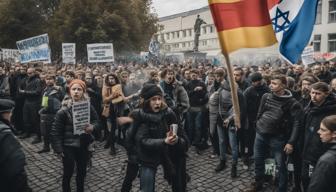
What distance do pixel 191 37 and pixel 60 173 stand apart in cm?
7146

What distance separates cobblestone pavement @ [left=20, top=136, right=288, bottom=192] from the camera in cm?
543

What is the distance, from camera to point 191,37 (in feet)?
247

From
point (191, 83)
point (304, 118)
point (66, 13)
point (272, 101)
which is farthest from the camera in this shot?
point (66, 13)

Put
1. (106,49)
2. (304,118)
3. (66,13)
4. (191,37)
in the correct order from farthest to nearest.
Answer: (191,37), (66,13), (106,49), (304,118)

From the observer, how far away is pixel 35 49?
1190 cm

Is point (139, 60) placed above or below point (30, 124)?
above

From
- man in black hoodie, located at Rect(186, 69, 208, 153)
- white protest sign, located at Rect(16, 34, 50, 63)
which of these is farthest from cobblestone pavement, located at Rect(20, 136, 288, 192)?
white protest sign, located at Rect(16, 34, 50, 63)

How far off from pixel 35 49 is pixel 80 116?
845 centimetres

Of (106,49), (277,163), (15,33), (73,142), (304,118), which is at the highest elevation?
(15,33)

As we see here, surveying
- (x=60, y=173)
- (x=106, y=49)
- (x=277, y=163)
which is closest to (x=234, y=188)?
(x=277, y=163)

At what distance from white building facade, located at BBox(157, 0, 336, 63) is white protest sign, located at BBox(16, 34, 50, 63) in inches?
889

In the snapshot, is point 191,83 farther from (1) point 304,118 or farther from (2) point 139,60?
(2) point 139,60

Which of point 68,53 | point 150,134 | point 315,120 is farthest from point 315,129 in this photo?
point 68,53

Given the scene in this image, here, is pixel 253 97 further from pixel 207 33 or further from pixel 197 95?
pixel 207 33
